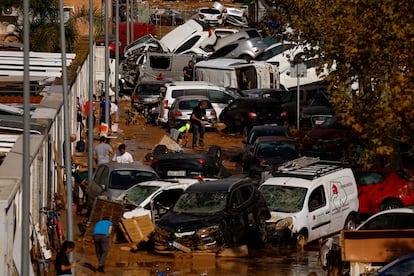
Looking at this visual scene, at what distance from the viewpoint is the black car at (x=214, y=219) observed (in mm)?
23797

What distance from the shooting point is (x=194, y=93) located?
148 ft

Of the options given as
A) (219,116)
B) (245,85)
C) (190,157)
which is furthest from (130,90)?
(190,157)

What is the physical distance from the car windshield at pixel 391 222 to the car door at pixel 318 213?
10.4 feet

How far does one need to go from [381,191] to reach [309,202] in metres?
3.40

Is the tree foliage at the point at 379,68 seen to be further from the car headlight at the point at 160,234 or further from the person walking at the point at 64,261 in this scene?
the person walking at the point at 64,261

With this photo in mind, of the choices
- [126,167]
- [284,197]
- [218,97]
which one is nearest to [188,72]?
[218,97]

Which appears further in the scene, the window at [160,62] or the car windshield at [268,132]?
the window at [160,62]

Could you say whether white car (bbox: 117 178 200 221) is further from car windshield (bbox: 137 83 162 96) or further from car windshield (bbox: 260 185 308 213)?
car windshield (bbox: 137 83 162 96)

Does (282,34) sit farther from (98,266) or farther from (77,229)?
(98,266)

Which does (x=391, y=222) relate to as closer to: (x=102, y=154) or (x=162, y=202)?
(x=162, y=202)

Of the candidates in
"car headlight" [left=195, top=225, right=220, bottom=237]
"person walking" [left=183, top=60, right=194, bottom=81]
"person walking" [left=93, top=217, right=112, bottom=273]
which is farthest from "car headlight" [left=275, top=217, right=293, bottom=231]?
"person walking" [left=183, top=60, right=194, bottom=81]

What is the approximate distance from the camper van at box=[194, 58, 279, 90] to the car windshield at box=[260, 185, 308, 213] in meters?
24.4

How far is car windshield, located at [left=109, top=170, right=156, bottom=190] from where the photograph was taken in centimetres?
2783

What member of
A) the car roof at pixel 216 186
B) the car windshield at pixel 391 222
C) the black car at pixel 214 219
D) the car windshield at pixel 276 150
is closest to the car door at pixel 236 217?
the black car at pixel 214 219
